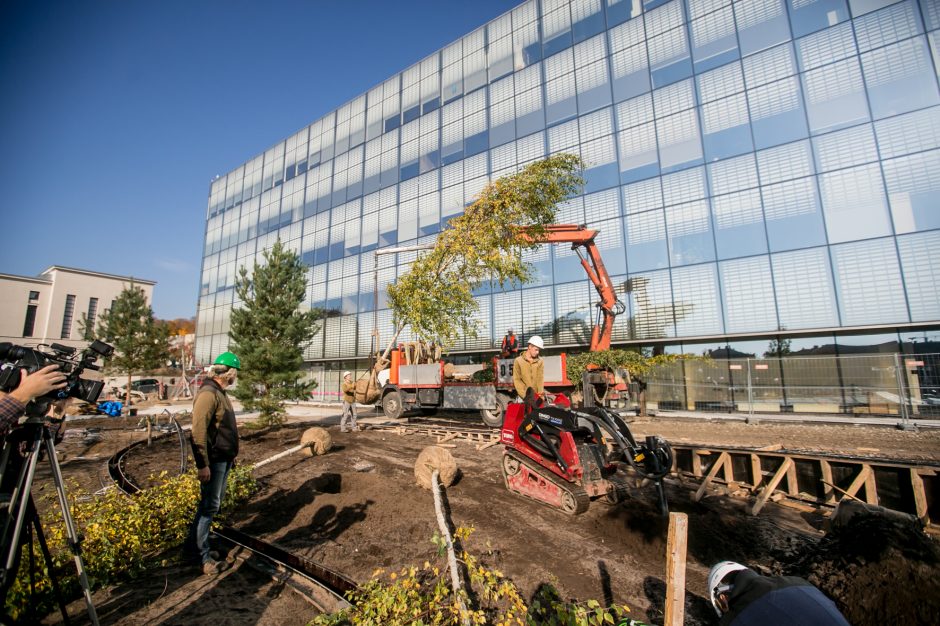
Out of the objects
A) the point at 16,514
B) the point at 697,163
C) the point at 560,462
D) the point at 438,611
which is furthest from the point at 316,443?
the point at 697,163

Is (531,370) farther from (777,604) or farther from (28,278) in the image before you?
(28,278)

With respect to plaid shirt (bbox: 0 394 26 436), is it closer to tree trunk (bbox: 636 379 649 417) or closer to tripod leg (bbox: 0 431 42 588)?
tripod leg (bbox: 0 431 42 588)

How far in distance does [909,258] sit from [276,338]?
20263mm

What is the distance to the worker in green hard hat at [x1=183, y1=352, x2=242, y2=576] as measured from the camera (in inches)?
144

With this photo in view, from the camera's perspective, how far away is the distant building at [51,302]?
35719 millimetres

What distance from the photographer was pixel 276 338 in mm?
12414

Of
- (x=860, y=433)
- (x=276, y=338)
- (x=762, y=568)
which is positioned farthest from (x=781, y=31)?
(x=276, y=338)

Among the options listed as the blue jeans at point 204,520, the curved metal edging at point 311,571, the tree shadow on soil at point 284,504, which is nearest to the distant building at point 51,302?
the tree shadow on soil at point 284,504

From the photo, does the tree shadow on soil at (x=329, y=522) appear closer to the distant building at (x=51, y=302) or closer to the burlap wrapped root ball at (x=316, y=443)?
the burlap wrapped root ball at (x=316, y=443)

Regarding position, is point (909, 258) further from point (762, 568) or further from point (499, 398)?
point (762, 568)

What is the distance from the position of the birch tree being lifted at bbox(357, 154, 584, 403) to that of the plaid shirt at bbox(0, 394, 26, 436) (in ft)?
30.0

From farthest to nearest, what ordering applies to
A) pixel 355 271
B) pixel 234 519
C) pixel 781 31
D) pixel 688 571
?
pixel 355 271 → pixel 781 31 → pixel 234 519 → pixel 688 571

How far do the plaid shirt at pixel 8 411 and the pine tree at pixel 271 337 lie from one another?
1045 centimetres

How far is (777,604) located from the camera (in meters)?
1.39
